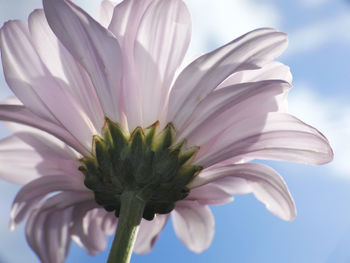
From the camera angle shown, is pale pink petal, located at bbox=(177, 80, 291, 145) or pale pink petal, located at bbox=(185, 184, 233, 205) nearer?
pale pink petal, located at bbox=(177, 80, 291, 145)

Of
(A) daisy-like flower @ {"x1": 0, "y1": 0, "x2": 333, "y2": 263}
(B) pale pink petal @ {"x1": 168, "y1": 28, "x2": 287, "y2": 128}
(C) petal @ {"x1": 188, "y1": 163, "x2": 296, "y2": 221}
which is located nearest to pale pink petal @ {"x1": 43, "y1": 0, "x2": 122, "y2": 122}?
(A) daisy-like flower @ {"x1": 0, "y1": 0, "x2": 333, "y2": 263}

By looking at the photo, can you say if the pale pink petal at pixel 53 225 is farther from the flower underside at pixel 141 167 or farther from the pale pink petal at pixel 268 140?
the pale pink petal at pixel 268 140

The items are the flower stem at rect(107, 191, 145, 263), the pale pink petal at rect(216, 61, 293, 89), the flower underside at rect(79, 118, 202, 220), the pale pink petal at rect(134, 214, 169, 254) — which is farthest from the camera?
the pale pink petal at rect(134, 214, 169, 254)

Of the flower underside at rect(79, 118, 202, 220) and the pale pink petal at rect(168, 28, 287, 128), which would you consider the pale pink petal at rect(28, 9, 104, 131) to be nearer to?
the flower underside at rect(79, 118, 202, 220)

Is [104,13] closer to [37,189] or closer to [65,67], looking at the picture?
[65,67]

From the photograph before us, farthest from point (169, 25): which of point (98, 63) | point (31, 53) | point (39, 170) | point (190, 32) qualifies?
point (39, 170)

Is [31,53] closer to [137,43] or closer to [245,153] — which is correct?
[137,43]

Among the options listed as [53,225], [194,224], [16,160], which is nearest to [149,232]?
[194,224]
